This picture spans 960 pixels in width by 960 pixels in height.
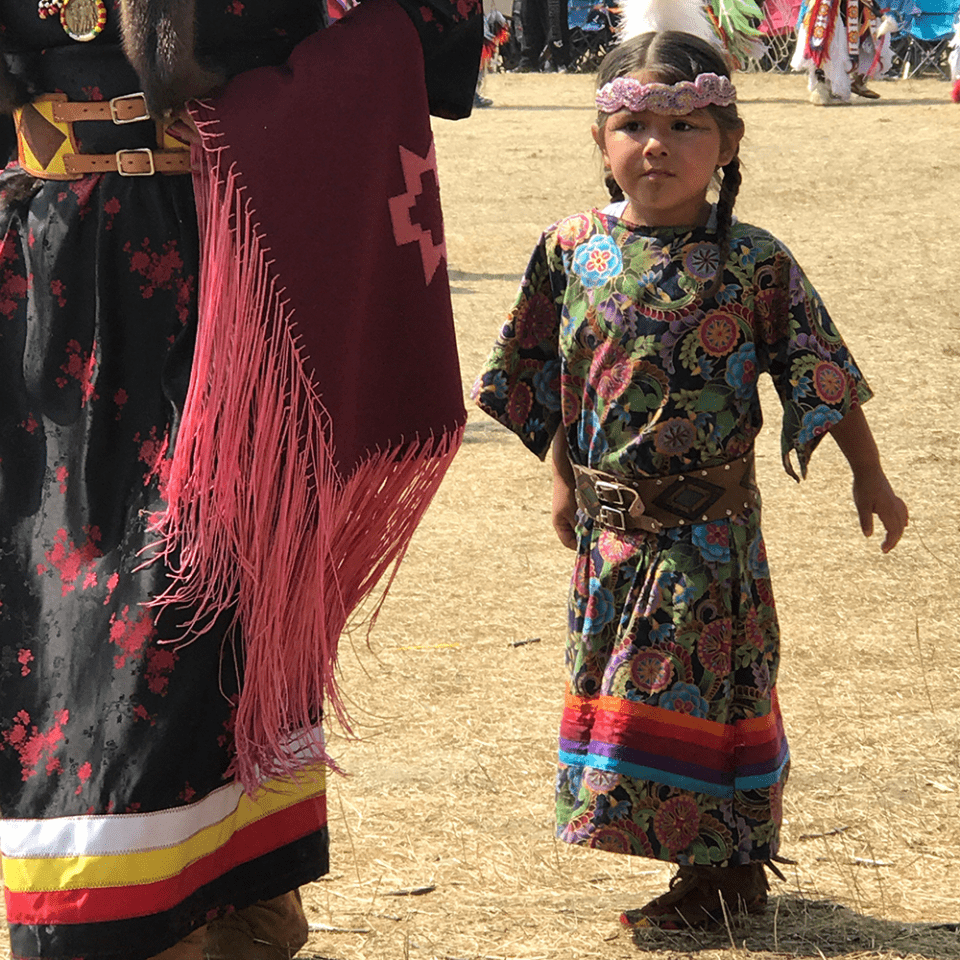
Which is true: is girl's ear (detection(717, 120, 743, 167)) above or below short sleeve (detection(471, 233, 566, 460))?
above

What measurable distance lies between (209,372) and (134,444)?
5.7 inches

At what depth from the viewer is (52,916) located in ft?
6.84

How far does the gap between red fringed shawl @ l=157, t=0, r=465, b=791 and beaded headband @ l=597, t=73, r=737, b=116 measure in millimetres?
390

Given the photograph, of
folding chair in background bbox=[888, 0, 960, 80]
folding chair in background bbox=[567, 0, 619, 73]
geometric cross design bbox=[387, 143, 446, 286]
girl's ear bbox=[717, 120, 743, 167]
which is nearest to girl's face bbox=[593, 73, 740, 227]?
girl's ear bbox=[717, 120, 743, 167]

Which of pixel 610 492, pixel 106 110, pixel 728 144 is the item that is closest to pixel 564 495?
pixel 610 492

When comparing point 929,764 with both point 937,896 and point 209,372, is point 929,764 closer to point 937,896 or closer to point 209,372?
point 937,896

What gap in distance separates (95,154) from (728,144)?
1.00m

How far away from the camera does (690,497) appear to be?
2559 millimetres

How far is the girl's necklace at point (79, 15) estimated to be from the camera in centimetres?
215

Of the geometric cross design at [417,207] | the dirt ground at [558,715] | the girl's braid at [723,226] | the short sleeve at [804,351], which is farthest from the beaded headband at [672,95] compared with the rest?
the dirt ground at [558,715]

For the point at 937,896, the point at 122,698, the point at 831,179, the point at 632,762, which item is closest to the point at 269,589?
the point at 122,698

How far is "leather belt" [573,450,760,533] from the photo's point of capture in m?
2.56

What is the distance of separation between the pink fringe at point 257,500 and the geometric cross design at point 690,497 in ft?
1.67

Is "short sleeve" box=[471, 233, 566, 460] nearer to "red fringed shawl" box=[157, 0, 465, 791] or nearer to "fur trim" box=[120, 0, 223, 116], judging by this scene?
"red fringed shawl" box=[157, 0, 465, 791]
